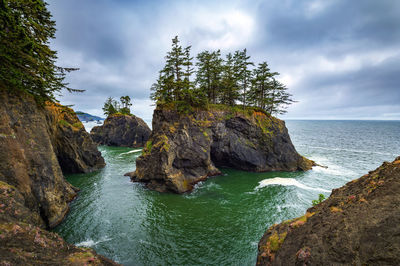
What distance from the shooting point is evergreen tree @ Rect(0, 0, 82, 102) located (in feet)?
36.7

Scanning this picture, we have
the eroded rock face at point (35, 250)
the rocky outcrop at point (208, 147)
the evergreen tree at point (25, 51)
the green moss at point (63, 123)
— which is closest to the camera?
the eroded rock face at point (35, 250)

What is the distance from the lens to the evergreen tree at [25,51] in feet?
36.7

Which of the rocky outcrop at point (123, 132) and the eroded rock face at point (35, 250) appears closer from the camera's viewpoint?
the eroded rock face at point (35, 250)

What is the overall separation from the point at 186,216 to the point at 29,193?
1319cm

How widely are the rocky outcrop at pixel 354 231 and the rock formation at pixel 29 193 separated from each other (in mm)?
8943

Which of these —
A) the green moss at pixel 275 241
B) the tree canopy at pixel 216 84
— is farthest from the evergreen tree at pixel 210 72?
the green moss at pixel 275 241

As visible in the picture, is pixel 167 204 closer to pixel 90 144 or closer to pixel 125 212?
pixel 125 212

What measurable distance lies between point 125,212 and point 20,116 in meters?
13.0

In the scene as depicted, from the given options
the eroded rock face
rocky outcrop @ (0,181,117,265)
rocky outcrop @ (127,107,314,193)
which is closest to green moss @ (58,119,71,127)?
rocky outcrop @ (127,107,314,193)

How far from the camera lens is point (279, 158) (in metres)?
33.0

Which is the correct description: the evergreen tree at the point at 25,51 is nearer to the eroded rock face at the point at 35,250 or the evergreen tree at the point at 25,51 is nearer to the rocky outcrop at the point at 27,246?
the rocky outcrop at the point at 27,246

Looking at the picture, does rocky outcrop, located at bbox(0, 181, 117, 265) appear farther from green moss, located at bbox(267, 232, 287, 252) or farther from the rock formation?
green moss, located at bbox(267, 232, 287, 252)

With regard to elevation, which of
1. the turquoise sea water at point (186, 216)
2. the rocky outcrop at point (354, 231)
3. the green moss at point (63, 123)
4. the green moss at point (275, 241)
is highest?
the green moss at point (63, 123)

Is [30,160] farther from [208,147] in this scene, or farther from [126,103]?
[126,103]
